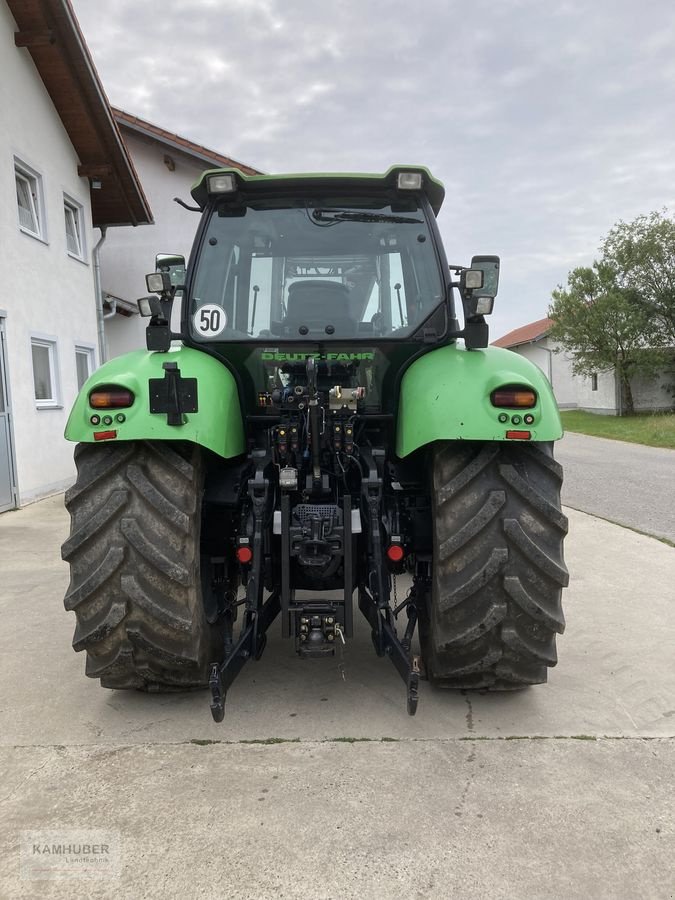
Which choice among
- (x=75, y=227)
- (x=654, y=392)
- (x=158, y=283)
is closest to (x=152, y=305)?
(x=158, y=283)

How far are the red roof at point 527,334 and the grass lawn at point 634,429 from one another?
13.0m

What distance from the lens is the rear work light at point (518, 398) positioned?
9.03 feet

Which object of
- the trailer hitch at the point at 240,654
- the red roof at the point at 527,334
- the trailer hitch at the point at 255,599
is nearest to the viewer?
the trailer hitch at the point at 240,654

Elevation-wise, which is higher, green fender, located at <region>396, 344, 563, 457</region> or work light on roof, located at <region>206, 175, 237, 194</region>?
work light on roof, located at <region>206, 175, 237, 194</region>

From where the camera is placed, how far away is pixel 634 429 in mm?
22188

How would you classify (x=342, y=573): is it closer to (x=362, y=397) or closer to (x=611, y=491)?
(x=362, y=397)

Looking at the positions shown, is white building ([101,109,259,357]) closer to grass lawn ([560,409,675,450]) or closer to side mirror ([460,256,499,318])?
grass lawn ([560,409,675,450])

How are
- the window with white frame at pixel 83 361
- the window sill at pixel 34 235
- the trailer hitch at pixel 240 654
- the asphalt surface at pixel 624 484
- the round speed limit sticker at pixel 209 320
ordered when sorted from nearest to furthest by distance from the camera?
1. the trailer hitch at pixel 240 654
2. the round speed limit sticker at pixel 209 320
3. the asphalt surface at pixel 624 484
4. the window sill at pixel 34 235
5. the window with white frame at pixel 83 361

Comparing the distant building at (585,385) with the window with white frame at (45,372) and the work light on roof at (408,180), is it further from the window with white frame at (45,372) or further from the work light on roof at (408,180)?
the work light on roof at (408,180)

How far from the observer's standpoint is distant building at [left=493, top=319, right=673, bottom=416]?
3034 cm

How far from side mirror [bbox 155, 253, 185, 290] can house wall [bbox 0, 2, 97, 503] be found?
20.2 feet

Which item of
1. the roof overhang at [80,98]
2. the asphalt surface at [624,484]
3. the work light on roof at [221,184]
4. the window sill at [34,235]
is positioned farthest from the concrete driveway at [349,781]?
the roof overhang at [80,98]

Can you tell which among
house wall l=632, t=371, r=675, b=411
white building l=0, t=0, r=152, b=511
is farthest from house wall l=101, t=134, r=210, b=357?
house wall l=632, t=371, r=675, b=411

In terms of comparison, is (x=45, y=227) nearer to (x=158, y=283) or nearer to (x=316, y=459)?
(x=158, y=283)
